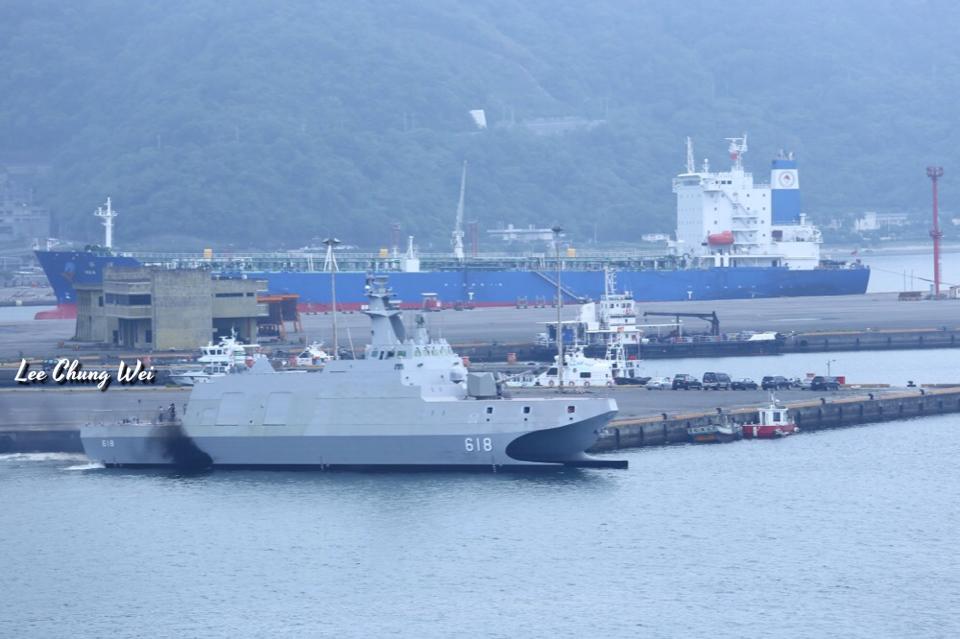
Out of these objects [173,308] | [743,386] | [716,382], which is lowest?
[743,386]

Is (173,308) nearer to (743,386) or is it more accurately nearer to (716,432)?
(743,386)

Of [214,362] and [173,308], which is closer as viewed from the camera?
[214,362]

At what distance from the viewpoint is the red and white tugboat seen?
4994cm

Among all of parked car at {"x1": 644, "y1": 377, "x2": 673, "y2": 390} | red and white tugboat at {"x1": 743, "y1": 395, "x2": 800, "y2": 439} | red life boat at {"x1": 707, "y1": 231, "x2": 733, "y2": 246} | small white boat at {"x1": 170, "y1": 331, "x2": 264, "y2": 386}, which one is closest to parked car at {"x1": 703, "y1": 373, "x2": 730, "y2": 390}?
parked car at {"x1": 644, "y1": 377, "x2": 673, "y2": 390}

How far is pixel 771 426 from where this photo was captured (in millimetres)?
50031

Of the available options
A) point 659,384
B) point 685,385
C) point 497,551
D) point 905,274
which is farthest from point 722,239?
point 497,551

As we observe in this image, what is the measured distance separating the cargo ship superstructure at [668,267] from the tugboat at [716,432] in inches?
2284

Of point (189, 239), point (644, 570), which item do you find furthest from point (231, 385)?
point (189, 239)

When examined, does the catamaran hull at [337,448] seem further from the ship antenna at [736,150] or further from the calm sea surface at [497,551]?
the ship antenna at [736,150]

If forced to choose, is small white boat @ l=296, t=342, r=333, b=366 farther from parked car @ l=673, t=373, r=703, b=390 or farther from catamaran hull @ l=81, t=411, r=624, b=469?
catamaran hull @ l=81, t=411, r=624, b=469

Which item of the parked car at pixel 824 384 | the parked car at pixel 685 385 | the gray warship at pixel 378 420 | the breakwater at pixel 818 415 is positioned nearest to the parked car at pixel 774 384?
the parked car at pixel 824 384

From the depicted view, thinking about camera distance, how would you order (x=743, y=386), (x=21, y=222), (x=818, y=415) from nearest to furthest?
(x=818, y=415) → (x=743, y=386) → (x=21, y=222)

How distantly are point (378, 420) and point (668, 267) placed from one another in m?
76.2

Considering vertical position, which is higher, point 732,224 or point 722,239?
point 732,224
